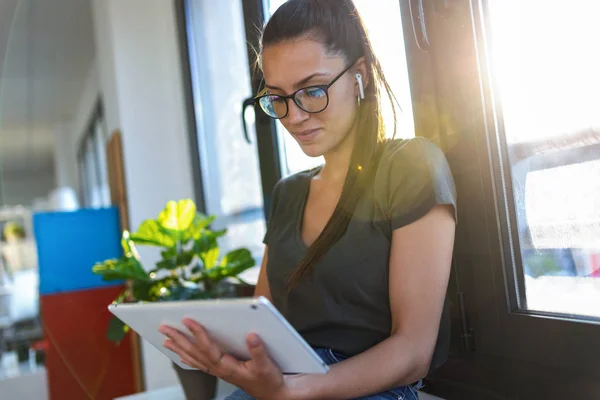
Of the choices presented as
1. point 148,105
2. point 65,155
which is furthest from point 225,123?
point 65,155

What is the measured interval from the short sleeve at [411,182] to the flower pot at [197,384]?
0.86 m

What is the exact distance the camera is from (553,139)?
3.34 feet

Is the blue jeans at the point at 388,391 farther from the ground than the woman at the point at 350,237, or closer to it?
closer to it

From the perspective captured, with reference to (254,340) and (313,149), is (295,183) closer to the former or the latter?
(313,149)

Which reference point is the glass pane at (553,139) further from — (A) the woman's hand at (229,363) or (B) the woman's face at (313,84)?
(A) the woman's hand at (229,363)

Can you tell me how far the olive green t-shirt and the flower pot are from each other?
644 mm

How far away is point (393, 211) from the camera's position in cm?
96

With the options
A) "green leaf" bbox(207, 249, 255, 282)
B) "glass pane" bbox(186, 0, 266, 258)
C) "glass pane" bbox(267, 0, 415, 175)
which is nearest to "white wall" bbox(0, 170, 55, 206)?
"glass pane" bbox(186, 0, 266, 258)

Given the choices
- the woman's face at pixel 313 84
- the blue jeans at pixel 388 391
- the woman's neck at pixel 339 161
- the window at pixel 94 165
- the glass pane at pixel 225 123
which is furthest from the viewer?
the window at pixel 94 165

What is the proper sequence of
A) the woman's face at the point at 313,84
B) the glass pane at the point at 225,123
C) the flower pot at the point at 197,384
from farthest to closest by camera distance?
the glass pane at the point at 225,123
the flower pot at the point at 197,384
the woman's face at the point at 313,84

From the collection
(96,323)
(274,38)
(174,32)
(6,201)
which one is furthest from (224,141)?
(6,201)

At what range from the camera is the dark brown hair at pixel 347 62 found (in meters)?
1.03

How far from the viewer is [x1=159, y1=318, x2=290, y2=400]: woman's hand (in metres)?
0.83

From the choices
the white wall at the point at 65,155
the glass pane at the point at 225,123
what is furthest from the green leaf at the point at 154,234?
the white wall at the point at 65,155
